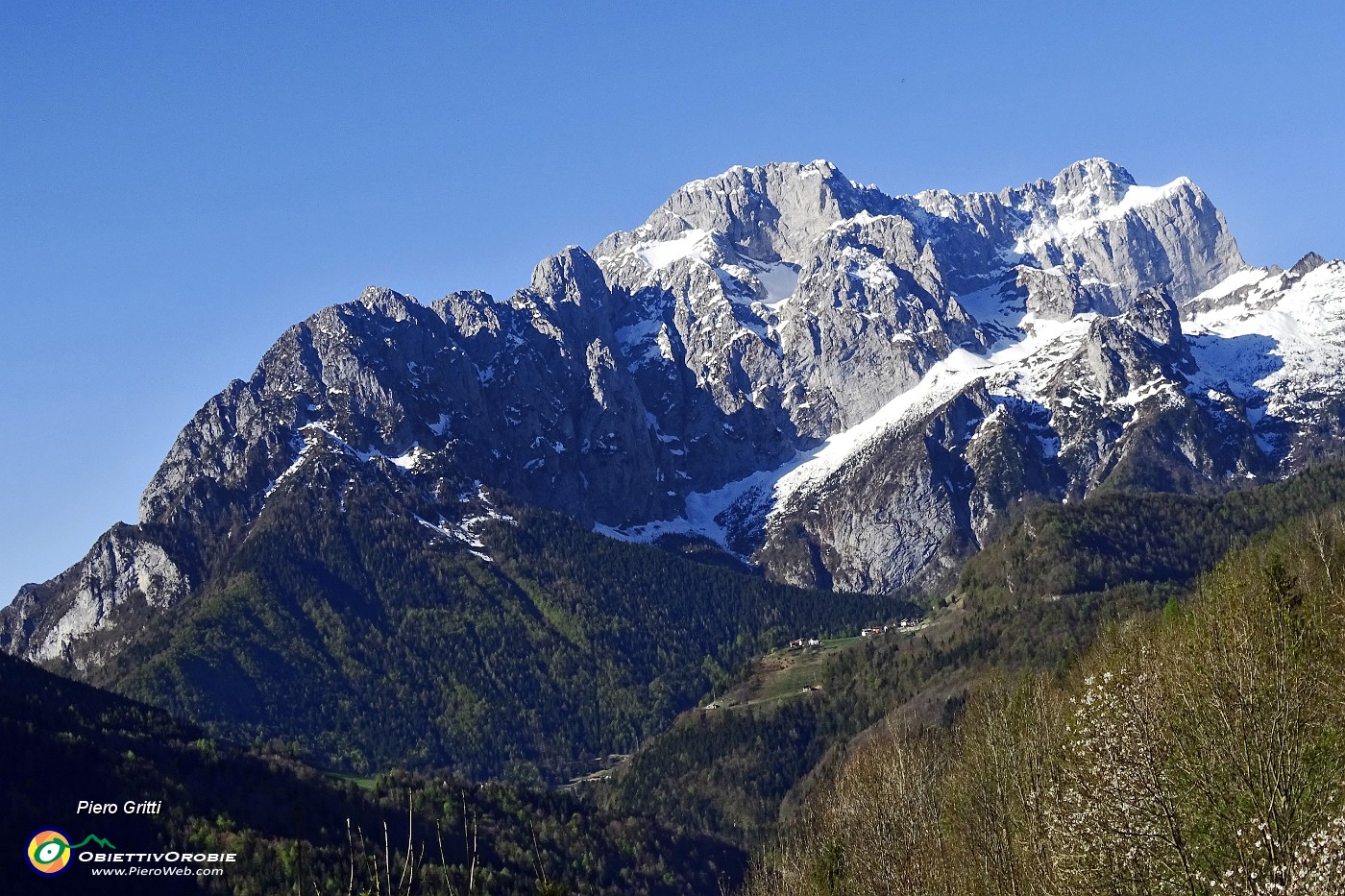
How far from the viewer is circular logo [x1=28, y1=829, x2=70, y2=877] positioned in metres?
127

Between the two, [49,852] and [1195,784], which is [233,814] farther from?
[1195,784]

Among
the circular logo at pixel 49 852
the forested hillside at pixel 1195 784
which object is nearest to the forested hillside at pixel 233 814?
the circular logo at pixel 49 852

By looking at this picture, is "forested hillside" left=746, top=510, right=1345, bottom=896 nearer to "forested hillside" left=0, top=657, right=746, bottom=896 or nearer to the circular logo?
"forested hillside" left=0, top=657, right=746, bottom=896

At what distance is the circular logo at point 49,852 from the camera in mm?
127250

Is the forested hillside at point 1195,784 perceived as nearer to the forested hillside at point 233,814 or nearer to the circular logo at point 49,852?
the forested hillside at point 233,814

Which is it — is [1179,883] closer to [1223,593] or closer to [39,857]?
[1223,593]

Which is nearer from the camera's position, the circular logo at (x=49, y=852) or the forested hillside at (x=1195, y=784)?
the forested hillside at (x=1195, y=784)

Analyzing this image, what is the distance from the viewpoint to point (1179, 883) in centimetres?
3538

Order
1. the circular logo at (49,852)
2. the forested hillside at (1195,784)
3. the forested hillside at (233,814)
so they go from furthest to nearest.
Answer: the forested hillside at (233,814)
the circular logo at (49,852)
the forested hillside at (1195,784)

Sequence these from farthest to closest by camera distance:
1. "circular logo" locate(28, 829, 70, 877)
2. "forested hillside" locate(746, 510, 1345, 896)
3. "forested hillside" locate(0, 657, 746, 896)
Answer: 1. "forested hillside" locate(0, 657, 746, 896)
2. "circular logo" locate(28, 829, 70, 877)
3. "forested hillside" locate(746, 510, 1345, 896)

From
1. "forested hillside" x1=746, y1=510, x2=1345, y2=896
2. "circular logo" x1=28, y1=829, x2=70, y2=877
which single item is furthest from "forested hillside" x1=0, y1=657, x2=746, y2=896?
"forested hillside" x1=746, y1=510, x2=1345, y2=896

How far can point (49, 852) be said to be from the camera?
135 meters

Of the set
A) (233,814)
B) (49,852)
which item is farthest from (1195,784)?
(233,814)

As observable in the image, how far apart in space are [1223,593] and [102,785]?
12228 cm
